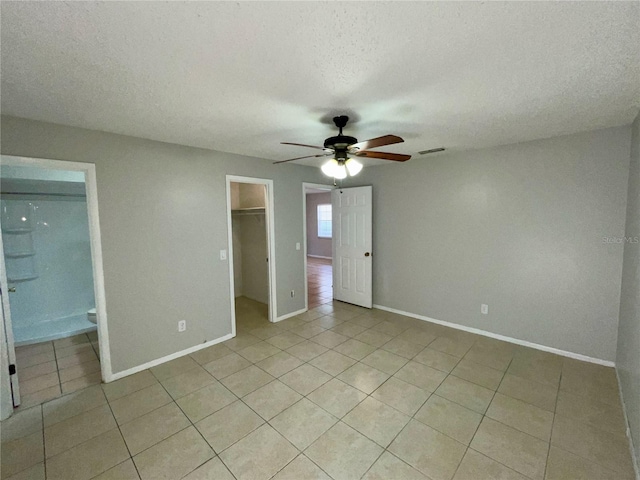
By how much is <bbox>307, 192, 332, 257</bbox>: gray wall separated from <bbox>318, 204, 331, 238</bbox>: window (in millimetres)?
129

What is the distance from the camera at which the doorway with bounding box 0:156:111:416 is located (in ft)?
10.0

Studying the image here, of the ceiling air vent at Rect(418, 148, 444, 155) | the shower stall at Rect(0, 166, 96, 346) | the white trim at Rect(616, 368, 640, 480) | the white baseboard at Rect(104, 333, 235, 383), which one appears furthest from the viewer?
the shower stall at Rect(0, 166, 96, 346)

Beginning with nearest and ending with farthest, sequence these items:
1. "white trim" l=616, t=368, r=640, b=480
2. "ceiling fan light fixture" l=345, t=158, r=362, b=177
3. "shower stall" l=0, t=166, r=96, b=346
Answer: "white trim" l=616, t=368, r=640, b=480, "ceiling fan light fixture" l=345, t=158, r=362, b=177, "shower stall" l=0, t=166, r=96, b=346

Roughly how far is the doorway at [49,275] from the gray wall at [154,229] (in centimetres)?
61

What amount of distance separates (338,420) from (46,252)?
495 cm

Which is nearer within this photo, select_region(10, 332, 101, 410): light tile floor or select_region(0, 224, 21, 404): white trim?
select_region(0, 224, 21, 404): white trim

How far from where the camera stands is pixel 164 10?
1072 millimetres

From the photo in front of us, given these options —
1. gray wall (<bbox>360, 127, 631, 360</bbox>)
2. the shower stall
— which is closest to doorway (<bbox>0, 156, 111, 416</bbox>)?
the shower stall

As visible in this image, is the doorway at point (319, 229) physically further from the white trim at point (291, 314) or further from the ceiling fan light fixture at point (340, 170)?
the ceiling fan light fixture at point (340, 170)

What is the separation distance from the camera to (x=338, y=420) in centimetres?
210

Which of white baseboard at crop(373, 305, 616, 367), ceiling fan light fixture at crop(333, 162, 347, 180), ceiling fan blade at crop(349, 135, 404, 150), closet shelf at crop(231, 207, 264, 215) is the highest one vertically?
ceiling fan blade at crop(349, 135, 404, 150)

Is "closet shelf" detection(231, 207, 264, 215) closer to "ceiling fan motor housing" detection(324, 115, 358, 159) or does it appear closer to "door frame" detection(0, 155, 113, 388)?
"door frame" detection(0, 155, 113, 388)

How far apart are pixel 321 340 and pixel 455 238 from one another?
7.51ft

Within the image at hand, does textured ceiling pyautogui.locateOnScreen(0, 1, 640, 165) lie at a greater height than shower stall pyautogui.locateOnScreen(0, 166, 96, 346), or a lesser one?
Result: greater
